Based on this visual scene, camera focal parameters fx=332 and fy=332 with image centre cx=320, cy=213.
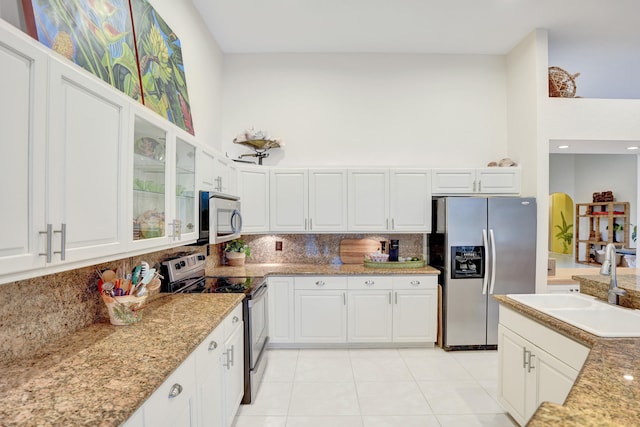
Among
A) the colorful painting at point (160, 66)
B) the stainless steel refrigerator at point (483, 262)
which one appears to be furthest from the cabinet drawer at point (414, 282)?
the colorful painting at point (160, 66)

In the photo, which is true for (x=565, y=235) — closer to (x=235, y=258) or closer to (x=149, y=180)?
(x=235, y=258)

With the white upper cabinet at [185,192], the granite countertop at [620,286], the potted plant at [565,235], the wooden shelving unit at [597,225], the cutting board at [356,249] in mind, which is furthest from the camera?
the potted plant at [565,235]

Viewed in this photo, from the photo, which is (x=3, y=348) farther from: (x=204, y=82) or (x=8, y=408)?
(x=204, y=82)

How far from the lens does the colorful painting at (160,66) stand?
2.19m

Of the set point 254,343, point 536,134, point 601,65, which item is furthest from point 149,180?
point 601,65

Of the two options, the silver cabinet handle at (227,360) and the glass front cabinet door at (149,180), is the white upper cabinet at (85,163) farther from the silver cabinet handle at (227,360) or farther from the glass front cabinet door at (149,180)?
the silver cabinet handle at (227,360)

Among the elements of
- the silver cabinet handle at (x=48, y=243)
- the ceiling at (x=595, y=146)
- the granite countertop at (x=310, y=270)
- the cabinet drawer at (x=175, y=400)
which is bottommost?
the cabinet drawer at (x=175, y=400)

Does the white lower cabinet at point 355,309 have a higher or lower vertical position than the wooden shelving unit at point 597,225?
lower

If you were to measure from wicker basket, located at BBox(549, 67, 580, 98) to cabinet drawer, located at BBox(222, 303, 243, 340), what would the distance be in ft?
13.0

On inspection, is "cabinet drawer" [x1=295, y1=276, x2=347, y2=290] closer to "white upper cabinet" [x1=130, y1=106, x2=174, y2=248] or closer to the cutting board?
the cutting board

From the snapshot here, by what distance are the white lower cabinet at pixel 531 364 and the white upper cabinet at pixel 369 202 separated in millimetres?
1653

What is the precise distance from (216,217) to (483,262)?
8.94 ft

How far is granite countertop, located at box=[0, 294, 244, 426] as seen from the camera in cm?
97

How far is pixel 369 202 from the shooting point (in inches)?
148
